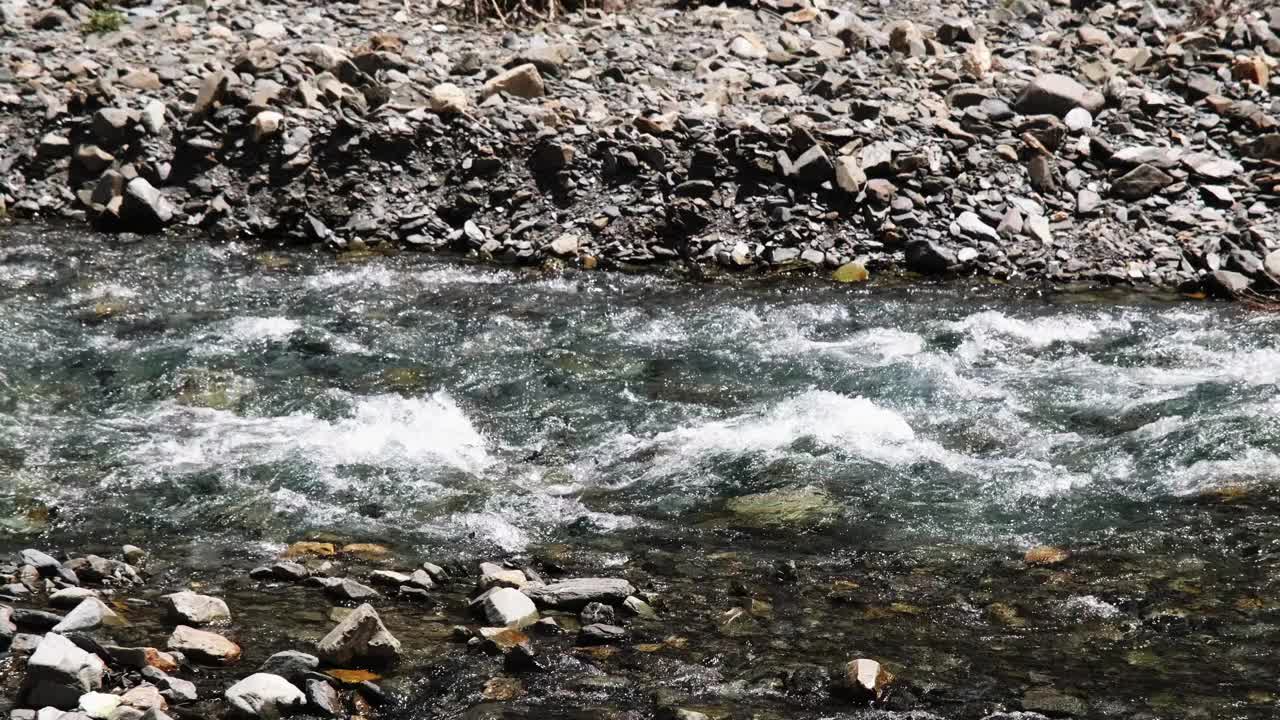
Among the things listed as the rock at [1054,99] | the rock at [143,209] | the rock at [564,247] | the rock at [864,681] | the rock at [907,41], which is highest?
the rock at [907,41]

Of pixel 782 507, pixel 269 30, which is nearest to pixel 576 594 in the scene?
pixel 782 507

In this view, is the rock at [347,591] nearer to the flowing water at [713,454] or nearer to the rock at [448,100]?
the flowing water at [713,454]

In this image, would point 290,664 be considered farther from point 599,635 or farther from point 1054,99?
point 1054,99

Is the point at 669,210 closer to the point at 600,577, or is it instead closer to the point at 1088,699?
the point at 600,577

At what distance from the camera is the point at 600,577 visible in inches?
217

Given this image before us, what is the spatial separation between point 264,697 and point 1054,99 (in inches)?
393

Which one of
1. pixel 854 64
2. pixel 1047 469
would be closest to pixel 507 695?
pixel 1047 469

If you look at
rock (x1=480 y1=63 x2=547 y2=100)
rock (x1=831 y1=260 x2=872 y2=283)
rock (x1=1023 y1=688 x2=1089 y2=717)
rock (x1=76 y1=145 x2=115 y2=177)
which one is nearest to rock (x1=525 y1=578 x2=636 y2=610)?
rock (x1=1023 y1=688 x2=1089 y2=717)

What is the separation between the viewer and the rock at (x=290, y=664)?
434cm

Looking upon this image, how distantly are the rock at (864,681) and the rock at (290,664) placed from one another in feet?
5.91

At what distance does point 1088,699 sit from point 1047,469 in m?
2.54

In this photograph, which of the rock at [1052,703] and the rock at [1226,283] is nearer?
the rock at [1052,703]

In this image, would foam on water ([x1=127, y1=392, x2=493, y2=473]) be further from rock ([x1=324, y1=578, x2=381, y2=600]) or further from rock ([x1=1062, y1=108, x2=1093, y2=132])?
rock ([x1=1062, y1=108, x2=1093, y2=132])

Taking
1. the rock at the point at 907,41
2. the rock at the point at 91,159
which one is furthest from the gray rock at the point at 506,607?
the rock at the point at 907,41
